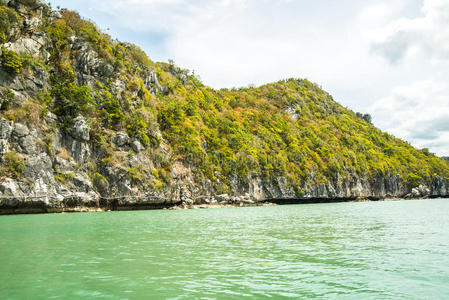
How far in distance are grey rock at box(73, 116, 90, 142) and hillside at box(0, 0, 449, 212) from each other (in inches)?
4.7

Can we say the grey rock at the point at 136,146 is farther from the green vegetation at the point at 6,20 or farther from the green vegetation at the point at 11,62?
the green vegetation at the point at 6,20

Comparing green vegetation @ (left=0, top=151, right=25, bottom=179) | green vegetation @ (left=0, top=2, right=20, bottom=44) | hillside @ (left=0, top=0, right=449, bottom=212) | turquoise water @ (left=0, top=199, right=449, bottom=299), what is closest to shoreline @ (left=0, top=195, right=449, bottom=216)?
hillside @ (left=0, top=0, right=449, bottom=212)

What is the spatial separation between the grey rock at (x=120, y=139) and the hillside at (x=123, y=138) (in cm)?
14

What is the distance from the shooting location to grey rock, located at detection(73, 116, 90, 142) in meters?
38.7

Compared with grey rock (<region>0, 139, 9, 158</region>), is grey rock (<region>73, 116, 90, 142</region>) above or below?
above

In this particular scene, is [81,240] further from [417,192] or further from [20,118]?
[417,192]

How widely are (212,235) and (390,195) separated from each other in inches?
3777

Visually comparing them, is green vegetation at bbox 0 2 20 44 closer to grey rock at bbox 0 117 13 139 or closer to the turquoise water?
grey rock at bbox 0 117 13 139

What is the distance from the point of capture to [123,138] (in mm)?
44469

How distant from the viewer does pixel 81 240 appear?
14.6 m

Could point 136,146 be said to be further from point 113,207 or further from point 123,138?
point 113,207

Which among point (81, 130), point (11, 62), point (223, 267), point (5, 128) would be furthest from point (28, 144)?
point (223, 267)

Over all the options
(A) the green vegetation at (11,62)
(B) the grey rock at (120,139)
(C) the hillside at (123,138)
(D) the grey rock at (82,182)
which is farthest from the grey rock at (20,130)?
(B) the grey rock at (120,139)

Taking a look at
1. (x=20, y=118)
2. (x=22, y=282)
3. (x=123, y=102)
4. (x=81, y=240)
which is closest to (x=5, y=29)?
(x=20, y=118)
